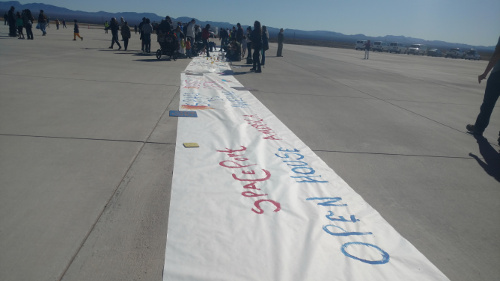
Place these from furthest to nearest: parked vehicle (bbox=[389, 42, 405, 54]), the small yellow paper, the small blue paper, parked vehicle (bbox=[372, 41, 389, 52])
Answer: parked vehicle (bbox=[372, 41, 389, 52])
parked vehicle (bbox=[389, 42, 405, 54])
the small blue paper
the small yellow paper

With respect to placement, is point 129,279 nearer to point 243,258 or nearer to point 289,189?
point 243,258

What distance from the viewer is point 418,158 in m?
4.67

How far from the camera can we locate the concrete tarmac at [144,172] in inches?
92.5

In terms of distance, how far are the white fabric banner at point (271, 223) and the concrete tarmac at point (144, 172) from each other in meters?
Result: 0.17

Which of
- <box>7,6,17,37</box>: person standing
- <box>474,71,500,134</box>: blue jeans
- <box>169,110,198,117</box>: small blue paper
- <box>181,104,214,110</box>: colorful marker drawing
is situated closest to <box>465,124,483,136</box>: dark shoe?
<box>474,71,500,134</box>: blue jeans

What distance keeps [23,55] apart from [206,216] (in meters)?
11.9

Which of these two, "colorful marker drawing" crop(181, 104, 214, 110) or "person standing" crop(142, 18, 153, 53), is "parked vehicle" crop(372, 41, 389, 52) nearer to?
"person standing" crop(142, 18, 153, 53)

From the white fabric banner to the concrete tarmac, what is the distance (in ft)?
0.57

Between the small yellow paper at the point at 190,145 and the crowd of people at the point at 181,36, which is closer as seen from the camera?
the small yellow paper at the point at 190,145

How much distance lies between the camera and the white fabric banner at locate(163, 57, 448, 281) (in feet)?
7.48

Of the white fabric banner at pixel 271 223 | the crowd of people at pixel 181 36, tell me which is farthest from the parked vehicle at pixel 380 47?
the white fabric banner at pixel 271 223

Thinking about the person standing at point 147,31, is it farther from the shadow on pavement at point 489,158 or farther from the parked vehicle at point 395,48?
the parked vehicle at point 395,48

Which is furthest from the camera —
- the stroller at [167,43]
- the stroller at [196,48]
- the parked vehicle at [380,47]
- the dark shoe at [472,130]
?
the parked vehicle at [380,47]

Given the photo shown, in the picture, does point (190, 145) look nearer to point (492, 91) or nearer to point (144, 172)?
point (144, 172)
